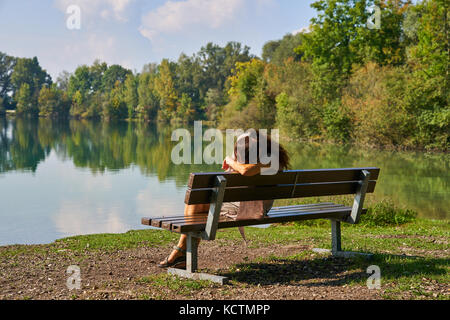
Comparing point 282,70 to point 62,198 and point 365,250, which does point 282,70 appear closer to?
point 62,198

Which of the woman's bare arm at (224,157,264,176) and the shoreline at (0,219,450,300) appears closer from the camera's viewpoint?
the shoreline at (0,219,450,300)

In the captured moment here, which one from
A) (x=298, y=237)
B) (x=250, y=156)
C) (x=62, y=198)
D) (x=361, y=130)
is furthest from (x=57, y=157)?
(x=250, y=156)

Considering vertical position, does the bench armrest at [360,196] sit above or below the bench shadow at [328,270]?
above

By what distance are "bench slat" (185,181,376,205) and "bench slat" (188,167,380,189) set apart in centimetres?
5

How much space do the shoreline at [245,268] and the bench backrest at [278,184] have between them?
2.64 feet

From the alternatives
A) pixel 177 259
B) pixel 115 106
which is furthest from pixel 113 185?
pixel 115 106

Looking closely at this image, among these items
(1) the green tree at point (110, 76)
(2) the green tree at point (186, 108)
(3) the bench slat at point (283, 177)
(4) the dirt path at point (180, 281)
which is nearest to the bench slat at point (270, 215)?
(3) the bench slat at point (283, 177)

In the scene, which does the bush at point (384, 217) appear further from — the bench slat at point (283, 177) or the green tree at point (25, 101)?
the green tree at point (25, 101)

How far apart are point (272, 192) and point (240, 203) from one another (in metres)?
0.36

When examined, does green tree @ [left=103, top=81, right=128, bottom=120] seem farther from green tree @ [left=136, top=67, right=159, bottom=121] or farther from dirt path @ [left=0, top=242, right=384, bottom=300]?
dirt path @ [left=0, top=242, right=384, bottom=300]

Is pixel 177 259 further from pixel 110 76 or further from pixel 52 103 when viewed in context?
pixel 110 76

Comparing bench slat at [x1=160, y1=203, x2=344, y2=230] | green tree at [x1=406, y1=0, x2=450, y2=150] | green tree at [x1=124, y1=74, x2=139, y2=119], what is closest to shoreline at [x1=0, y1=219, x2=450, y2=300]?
bench slat at [x1=160, y1=203, x2=344, y2=230]

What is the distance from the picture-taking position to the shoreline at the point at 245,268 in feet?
15.5

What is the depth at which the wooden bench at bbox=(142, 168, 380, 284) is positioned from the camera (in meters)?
5.13
